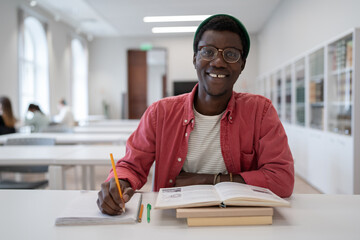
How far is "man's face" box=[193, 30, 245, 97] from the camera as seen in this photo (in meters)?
1.38

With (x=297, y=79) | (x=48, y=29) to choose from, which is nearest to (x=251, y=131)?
(x=297, y=79)

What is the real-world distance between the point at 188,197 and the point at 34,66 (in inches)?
345

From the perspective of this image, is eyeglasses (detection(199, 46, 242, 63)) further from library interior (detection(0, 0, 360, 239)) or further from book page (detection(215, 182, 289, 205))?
book page (detection(215, 182, 289, 205))

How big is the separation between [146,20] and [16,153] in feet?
21.5

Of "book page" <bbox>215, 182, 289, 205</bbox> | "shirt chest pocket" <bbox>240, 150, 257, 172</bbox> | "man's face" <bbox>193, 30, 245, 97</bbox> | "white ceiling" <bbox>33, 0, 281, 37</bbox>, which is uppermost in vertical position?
"white ceiling" <bbox>33, 0, 281, 37</bbox>

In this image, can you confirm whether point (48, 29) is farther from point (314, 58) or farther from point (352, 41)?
Result: point (352, 41)

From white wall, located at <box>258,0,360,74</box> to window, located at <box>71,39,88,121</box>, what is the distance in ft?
20.4

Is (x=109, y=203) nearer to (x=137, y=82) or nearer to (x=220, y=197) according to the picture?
(x=220, y=197)

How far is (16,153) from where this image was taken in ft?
8.50

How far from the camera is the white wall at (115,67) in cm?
1164

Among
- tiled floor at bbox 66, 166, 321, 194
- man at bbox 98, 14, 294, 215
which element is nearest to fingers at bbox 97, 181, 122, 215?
man at bbox 98, 14, 294, 215

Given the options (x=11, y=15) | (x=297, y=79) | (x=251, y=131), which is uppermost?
(x=11, y=15)

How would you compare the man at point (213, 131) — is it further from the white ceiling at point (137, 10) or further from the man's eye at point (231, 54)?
the white ceiling at point (137, 10)

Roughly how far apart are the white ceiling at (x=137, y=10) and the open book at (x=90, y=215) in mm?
4216
